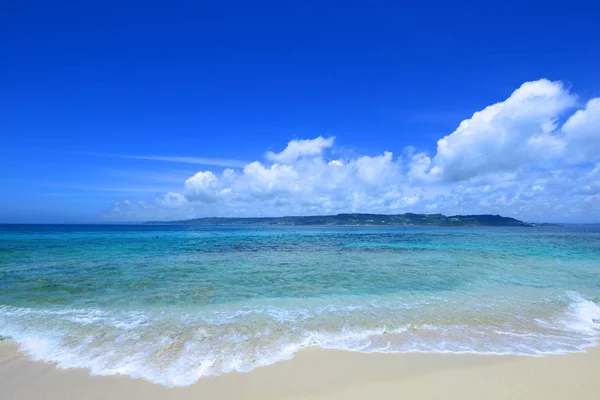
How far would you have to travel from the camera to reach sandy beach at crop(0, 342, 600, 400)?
5.59 m

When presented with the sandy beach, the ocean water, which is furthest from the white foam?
the sandy beach

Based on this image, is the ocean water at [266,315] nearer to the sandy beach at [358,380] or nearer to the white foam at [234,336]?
the white foam at [234,336]

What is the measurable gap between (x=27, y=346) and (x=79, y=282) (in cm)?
820

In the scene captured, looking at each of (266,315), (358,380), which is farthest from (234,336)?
(358,380)

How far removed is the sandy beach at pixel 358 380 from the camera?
5.59 metres

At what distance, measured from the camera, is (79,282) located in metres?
14.9

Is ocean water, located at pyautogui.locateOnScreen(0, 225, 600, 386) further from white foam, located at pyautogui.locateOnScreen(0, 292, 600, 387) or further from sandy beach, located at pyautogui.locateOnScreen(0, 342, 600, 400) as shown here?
sandy beach, located at pyautogui.locateOnScreen(0, 342, 600, 400)

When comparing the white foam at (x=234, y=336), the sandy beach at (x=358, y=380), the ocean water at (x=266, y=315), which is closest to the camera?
the sandy beach at (x=358, y=380)

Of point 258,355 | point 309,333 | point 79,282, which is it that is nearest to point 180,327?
point 258,355

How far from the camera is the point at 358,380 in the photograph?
19.9 ft

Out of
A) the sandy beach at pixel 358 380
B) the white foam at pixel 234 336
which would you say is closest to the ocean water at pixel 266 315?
the white foam at pixel 234 336

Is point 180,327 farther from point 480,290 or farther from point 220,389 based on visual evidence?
point 480,290

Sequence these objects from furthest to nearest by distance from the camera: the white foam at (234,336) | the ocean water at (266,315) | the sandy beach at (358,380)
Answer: the ocean water at (266,315)
the white foam at (234,336)
the sandy beach at (358,380)

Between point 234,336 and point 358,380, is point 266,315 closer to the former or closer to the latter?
point 234,336
